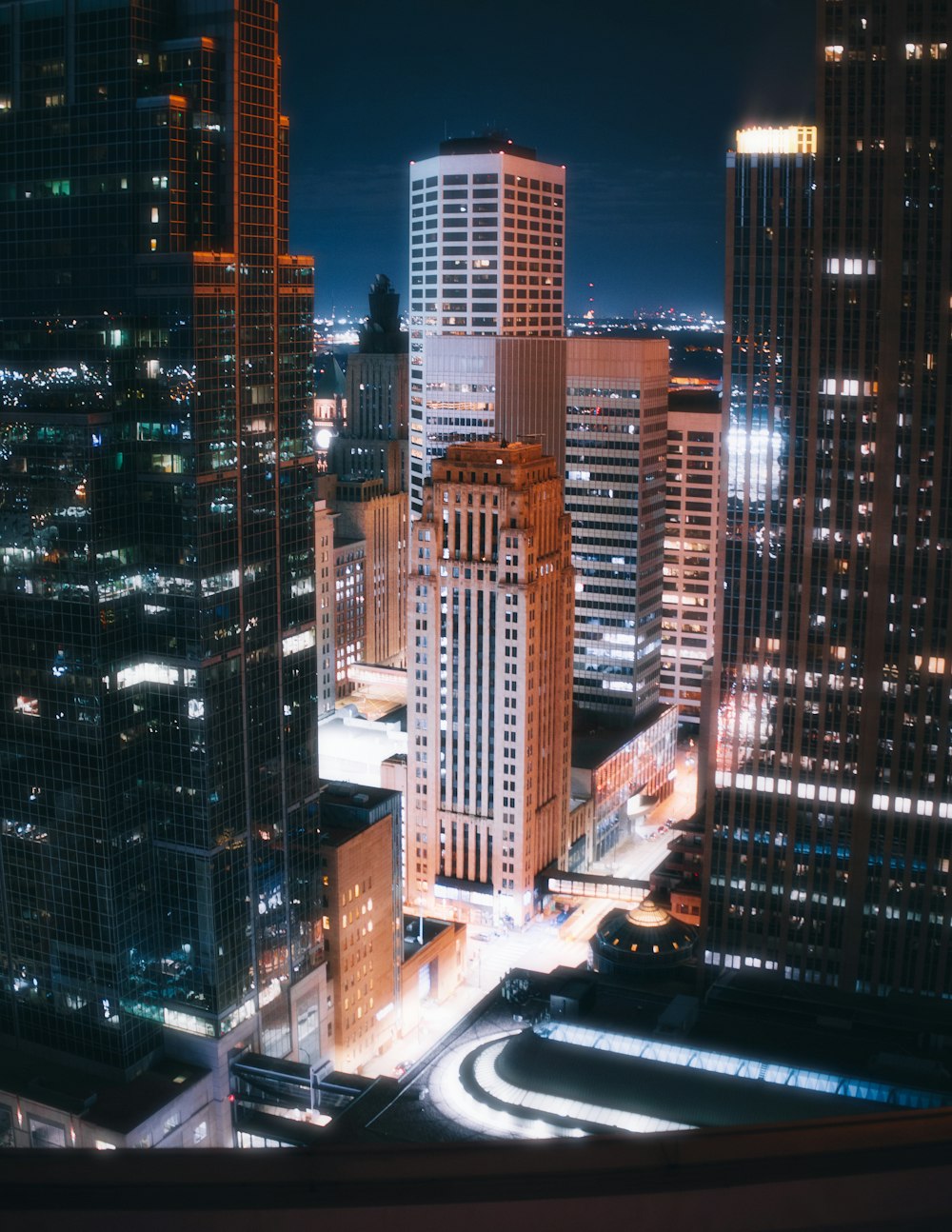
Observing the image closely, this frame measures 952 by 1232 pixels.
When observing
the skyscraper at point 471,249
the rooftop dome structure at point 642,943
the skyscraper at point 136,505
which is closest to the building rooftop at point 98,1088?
the skyscraper at point 136,505

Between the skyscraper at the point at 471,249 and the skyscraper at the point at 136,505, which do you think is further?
the skyscraper at the point at 471,249

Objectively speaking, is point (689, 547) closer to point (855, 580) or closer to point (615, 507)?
point (615, 507)

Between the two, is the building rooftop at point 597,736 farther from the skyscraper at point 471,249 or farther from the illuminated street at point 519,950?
the skyscraper at point 471,249

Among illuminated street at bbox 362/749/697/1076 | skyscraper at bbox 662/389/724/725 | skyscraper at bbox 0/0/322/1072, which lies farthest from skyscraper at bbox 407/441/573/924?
skyscraper at bbox 662/389/724/725

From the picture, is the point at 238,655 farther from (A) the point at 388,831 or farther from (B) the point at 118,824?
(A) the point at 388,831

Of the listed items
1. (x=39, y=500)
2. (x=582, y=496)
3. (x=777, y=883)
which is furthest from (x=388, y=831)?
(x=582, y=496)

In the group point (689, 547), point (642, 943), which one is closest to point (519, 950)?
point (642, 943)
